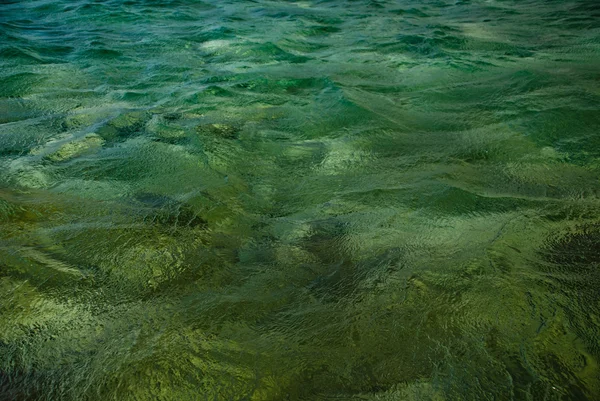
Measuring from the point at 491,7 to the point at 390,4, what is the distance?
2.09 metres

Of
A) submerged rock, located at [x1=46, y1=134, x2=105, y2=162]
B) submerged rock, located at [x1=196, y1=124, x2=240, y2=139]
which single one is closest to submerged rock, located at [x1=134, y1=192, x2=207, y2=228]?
submerged rock, located at [x1=46, y1=134, x2=105, y2=162]

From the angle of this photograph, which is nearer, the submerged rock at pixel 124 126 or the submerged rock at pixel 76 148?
the submerged rock at pixel 76 148

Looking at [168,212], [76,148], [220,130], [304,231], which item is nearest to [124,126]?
[76,148]

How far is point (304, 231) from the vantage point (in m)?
2.72

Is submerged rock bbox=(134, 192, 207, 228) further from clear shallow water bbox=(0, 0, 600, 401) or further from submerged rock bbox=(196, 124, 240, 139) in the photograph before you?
submerged rock bbox=(196, 124, 240, 139)

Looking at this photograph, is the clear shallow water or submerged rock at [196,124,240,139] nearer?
the clear shallow water

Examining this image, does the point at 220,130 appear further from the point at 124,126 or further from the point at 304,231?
the point at 304,231

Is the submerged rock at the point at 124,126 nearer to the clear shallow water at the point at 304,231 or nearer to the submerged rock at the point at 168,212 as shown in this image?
the clear shallow water at the point at 304,231

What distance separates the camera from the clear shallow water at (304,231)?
1.81 m

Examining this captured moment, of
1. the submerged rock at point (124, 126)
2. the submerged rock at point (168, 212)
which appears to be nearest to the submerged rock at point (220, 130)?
the submerged rock at point (124, 126)

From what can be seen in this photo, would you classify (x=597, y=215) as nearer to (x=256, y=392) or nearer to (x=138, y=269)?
(x=256, y=392)

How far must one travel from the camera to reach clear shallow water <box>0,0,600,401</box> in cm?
181

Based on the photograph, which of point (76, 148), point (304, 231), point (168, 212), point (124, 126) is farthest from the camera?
point (124, 126)

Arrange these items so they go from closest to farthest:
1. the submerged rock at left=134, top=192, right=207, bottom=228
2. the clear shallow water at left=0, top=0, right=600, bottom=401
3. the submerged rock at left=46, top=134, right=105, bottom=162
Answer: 1. the clear shallow water at left=0, top=0, right=600, bottom=401
2. the submerged rock at left=134, top=192, right=207, bottom=228
3. the submerged rock at left=46, top=134, right=105, bottom=162
